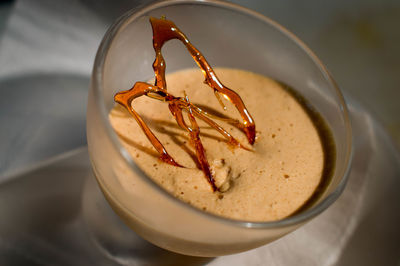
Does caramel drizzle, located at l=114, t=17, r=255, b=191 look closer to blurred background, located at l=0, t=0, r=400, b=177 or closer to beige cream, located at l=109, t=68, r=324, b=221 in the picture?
beige cream, located at l=109, t=68, r=324, b=221

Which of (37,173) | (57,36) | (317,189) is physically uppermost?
(317,189)

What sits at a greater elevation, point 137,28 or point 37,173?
point 137,28

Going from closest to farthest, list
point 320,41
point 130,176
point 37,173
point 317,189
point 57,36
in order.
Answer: point 130,176, point 317,189, point 37,173, point 57,36, point 320,41

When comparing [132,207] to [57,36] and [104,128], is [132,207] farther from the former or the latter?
[57,36]

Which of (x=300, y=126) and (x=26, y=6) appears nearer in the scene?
(x=300, y=126)

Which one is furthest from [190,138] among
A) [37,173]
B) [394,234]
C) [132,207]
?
[394,234]

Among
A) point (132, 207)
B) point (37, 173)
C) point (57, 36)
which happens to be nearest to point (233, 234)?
point (132, 207)

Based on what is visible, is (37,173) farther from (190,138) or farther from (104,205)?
(190,138)

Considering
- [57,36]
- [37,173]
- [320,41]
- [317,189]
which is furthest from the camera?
[320,41]

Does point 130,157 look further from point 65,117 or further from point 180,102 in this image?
point 65,117
